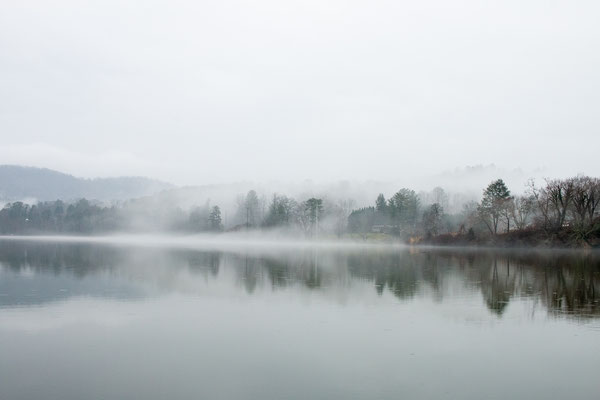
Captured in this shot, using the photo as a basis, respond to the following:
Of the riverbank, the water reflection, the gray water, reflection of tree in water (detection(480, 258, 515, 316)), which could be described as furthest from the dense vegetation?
the gray water

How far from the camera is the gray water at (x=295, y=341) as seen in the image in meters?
8.48

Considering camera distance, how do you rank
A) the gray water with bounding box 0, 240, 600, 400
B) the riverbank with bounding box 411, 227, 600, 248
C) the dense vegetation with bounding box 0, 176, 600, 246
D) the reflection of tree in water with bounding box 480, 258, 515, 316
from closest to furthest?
the gray water with bounding box 0, 240, 600, 400 < the reflection of tree in water with bounding box 480, 258, 515, 316 < the riverbank with bounding box 411, 227, 600, 248 < the dense vegetation with bounding box 0, 176, 600, 246

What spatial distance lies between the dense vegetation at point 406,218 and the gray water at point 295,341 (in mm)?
62393

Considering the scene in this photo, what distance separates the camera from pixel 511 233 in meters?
82.8

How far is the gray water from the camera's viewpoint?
848 cm

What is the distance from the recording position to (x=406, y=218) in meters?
122

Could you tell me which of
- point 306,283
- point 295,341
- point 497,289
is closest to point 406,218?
point 497,289

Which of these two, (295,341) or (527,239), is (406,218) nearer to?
(527,239)

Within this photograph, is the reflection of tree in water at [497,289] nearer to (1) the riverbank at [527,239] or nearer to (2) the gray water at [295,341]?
(2) the gray water at [295,341]

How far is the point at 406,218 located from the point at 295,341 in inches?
4488

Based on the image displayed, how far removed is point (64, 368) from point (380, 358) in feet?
21.5

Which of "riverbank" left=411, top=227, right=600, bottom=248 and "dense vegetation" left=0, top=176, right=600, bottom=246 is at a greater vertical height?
"dense vegetation" left=0, top=176, right=600, bottom=246

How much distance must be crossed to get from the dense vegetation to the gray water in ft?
205

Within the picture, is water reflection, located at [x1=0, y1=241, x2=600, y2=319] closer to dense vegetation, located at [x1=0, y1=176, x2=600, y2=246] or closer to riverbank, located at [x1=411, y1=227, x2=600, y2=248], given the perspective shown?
riverbank, located at [x1=411, y1=227, x2=600, y2=248]
